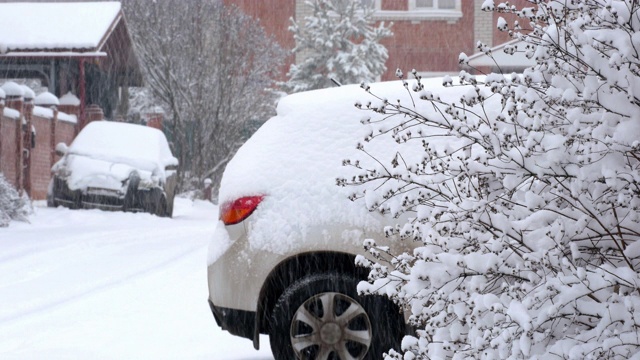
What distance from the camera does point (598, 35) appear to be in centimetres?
287

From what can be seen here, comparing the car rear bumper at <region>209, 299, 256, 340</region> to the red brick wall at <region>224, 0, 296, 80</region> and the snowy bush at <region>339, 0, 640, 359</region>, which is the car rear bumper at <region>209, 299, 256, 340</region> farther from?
the red brick wall at <region>224, 0, 296, 80</region>

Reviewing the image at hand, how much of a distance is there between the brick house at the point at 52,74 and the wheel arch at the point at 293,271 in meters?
14.6

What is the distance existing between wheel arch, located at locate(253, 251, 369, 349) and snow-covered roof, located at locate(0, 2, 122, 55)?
22627 mm

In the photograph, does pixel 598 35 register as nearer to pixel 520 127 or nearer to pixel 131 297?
pixel 520 127

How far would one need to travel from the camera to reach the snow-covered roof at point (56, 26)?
2738cm

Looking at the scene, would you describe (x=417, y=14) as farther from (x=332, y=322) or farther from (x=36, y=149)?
(x=332, y=322)

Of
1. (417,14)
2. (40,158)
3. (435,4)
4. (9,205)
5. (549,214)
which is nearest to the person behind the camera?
(549,214)

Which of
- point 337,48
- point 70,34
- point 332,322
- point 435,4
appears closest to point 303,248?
point 332,322

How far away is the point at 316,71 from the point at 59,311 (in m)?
23.9

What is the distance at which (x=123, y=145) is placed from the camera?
19.8 meters


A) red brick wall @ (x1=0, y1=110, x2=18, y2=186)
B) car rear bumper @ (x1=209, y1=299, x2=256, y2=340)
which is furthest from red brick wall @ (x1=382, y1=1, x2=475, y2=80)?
car rear bumper @ (x1=209, y1=299, x2=256, y2=340)

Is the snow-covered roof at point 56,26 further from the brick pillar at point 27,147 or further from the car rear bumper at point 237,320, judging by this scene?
the car rear bumper at point 237,320

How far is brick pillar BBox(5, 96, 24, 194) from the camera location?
20188 mm

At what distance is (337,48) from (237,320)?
87.1 feet
